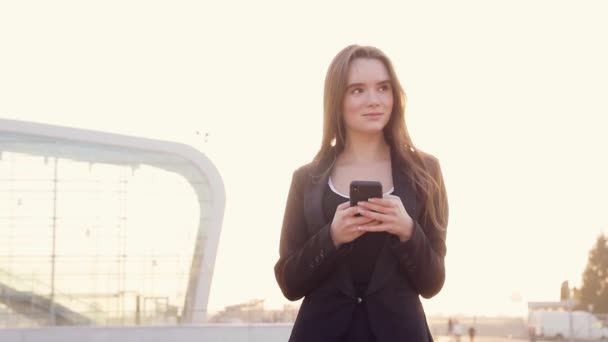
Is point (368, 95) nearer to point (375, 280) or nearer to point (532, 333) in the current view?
point (375, 280)

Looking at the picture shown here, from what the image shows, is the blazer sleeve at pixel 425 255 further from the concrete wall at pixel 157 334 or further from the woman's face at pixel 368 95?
the concrete wall at pixel 157 334

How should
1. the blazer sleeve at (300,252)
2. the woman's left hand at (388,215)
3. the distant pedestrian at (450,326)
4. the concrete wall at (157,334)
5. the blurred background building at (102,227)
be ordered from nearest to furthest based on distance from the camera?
the woman's left hand at (388,215), the blazer sleeve at (300,252), the concrete wall at (157,334), the blurred background building at (102,227), the distant pedestrian at (450,326)

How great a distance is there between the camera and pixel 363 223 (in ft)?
10.1

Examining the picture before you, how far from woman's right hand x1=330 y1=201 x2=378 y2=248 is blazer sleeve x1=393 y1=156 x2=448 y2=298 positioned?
0.11m

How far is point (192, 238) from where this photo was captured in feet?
112

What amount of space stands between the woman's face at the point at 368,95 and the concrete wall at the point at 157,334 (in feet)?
77.8

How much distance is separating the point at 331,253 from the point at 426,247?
0.79 feet

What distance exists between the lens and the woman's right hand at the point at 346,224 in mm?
3059

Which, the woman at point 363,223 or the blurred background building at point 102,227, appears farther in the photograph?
the blurred background building at point 102,227

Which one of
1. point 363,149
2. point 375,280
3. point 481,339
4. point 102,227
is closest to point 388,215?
point 375,280

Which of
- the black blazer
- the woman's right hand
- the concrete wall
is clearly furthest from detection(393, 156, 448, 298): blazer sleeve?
the concrete wall

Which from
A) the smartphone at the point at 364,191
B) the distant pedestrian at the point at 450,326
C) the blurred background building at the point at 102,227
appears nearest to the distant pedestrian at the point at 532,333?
the distant pedestrian at the point at 450,326

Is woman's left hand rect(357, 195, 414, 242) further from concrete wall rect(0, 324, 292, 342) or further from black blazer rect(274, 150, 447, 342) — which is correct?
concrete wall rect(0, 324, 292, 342)

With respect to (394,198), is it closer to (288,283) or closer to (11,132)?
(288,283)
